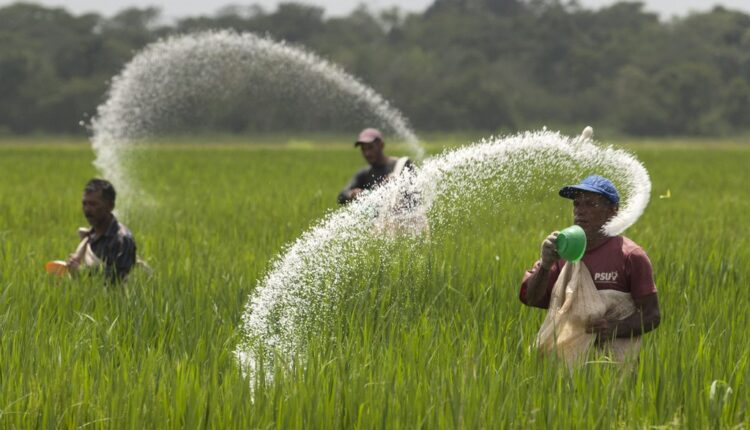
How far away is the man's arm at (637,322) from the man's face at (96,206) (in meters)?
3.00

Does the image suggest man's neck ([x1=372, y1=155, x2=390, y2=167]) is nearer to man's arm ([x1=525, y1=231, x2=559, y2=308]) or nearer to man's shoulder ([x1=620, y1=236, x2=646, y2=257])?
man's arm ([x1=525, y1=231, x2=559, y2=308])

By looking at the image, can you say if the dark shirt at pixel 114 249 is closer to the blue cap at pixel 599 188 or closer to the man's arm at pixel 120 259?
the man's arm at pixel 120 259

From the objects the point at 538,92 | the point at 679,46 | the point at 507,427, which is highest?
the point at 679,46

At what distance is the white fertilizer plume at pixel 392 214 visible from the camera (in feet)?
13.1

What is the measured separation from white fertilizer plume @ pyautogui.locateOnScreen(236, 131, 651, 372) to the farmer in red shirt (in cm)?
6

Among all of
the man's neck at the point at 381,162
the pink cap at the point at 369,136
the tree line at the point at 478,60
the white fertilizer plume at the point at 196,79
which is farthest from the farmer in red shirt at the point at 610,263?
the tree line at the point at 478,60

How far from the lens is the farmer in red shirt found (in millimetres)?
3773

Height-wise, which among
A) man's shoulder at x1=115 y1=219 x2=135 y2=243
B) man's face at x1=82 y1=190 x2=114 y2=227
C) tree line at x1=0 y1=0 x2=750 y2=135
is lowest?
man's shoulder at x1=115 y1=219 x2=135 y2=243

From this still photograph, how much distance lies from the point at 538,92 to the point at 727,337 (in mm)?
83459

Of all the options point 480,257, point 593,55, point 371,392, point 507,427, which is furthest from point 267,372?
point 593,55

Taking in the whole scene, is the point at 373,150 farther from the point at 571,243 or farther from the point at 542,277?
the point at 571,243

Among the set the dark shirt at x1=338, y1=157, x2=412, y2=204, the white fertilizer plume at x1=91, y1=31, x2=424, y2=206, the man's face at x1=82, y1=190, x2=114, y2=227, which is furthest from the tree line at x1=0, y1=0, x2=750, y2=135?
the man's face at x1=82, y1=190, x2=114, y2=227

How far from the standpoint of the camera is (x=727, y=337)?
439 cm

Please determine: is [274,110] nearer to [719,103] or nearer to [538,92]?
[538,92]
